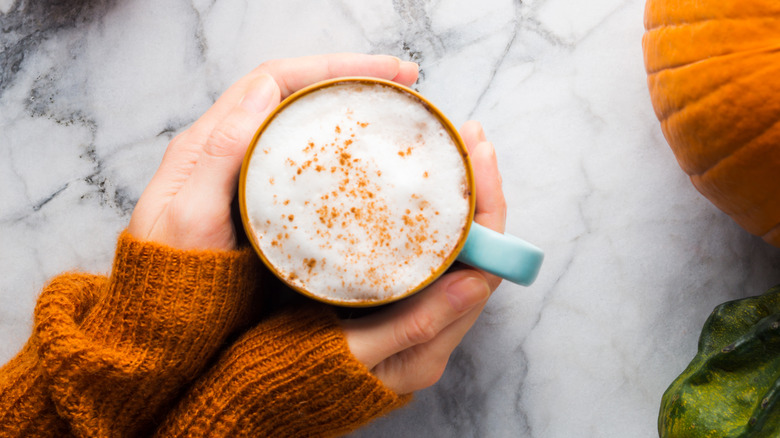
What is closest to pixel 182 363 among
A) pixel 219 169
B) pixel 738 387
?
pixel 219 169

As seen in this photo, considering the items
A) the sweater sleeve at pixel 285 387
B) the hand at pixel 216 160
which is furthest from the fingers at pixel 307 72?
the sweater sleeve at pixel 285 387

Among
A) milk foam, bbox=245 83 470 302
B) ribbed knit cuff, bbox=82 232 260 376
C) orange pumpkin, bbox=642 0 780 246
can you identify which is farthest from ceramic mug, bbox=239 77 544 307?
orange pumpkin, bbox=642 0 780 246

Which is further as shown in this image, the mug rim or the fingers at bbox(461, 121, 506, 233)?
the fingers at bbox(461, 121, 506, 233)

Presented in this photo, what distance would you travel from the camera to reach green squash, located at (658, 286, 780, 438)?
684mm

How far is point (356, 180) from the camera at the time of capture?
59 centimetres

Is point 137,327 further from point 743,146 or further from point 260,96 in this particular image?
point 743,146

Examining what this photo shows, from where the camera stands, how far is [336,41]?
88 cm

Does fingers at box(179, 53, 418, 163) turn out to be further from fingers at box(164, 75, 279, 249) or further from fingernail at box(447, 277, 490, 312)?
fingernail at box(447, 277, 490, 312)

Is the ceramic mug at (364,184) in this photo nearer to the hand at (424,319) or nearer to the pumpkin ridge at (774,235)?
the hand at (424,319)

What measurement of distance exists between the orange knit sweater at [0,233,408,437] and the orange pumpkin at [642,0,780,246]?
1.52 ft

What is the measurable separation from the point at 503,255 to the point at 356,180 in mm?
156

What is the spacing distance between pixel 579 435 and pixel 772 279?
349 mm

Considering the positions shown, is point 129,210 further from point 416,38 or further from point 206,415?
point 416,38

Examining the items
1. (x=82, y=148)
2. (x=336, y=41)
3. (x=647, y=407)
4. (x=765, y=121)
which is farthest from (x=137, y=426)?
(x=765, y=121)
